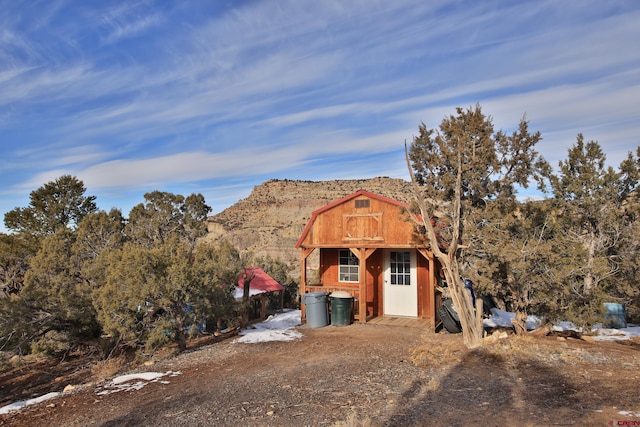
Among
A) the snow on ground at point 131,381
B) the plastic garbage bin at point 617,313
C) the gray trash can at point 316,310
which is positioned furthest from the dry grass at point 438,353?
the plastic garbage bin at point 617,313

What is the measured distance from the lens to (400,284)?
13922 mm

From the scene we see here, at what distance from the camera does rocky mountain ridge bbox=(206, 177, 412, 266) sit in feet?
172

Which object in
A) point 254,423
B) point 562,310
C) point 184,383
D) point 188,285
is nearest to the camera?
point 254,423

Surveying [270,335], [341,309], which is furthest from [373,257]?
[270,335]

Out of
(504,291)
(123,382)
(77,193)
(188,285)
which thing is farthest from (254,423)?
(77,193)

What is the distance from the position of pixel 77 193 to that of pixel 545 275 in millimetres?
28410

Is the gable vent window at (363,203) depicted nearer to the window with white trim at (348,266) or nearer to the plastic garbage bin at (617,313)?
the window with white trim at (348,266)

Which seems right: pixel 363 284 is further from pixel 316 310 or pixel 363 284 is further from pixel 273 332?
pixel 273 332

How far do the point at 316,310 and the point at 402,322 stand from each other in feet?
8.80

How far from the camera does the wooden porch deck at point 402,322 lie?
487 inches

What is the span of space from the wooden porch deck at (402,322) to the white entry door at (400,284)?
401mm

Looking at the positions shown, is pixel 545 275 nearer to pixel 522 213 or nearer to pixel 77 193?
pixel 522 213

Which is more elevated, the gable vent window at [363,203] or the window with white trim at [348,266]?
the gable vent window at [363,203]

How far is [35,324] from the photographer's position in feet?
39.1
